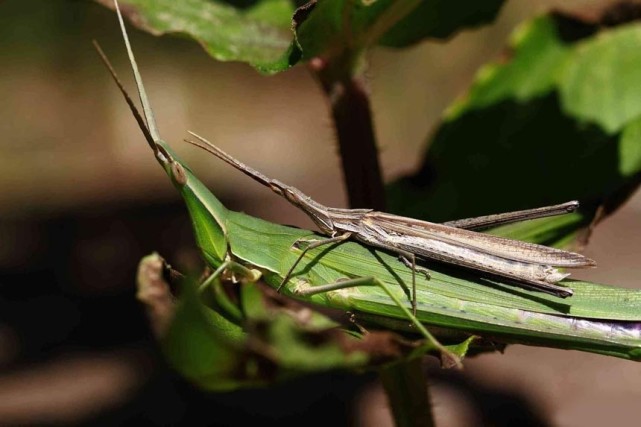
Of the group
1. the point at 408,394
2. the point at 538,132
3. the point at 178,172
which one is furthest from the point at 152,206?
the point at 408,394

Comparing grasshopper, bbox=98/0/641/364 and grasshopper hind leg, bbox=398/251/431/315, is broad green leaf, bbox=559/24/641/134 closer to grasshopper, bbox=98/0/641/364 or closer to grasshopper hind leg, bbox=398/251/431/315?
grasshopper, bbox=98/0/641/364

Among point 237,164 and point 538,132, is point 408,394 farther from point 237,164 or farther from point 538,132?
point 538,132

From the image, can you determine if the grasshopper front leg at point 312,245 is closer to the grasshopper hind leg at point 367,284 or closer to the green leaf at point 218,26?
the grasshopper hind leg at point 367,284

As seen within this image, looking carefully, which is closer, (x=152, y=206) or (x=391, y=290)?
(x=391, y=290)

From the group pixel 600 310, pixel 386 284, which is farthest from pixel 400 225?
pixel 600 310

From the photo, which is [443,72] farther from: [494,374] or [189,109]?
[494,374]

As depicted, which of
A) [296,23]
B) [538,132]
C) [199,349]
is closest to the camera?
[199,349]
